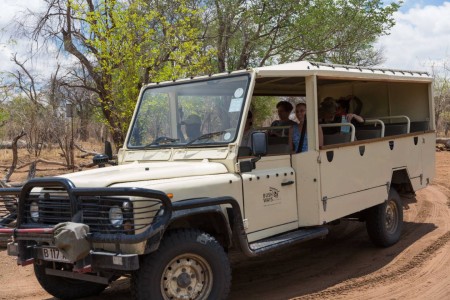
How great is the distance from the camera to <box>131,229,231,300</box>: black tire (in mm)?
3953

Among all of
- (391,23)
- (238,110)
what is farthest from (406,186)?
(391,23)

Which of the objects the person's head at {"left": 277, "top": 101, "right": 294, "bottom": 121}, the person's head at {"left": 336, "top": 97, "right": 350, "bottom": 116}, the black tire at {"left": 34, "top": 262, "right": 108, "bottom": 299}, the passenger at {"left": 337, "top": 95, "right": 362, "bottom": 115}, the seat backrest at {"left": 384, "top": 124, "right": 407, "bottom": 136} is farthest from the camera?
the passenger at {"left": 337, "top": 95, "right": 362, "bottom": 115}

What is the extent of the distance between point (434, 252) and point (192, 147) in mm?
3419

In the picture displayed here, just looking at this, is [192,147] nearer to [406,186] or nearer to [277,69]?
[277,69]

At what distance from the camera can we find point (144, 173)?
14.8ft

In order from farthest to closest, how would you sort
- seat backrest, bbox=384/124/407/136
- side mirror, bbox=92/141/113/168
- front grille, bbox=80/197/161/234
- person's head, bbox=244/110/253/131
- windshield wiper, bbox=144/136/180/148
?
seat backrest, bbox=384/124/407/136 < side mirror, bbox=92/141/113/168 < windshield wiper, bbox=144/136/180/148 < person's head, bbox=244/110/253/131 < front grille, bbox=80/197/161/234

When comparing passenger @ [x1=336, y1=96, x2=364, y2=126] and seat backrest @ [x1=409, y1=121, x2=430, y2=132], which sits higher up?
passenger @ [x1=336, y1=96, x2=364, y2=126]

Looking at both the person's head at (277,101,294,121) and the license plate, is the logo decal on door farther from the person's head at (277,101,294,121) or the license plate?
the license plate

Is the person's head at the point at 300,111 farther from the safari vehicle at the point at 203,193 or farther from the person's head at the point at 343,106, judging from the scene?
the person's head at the point at 343,106

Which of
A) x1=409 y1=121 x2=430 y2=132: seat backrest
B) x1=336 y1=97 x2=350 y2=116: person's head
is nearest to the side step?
x1=336 y1=97 x2=350 y2=116: person's head

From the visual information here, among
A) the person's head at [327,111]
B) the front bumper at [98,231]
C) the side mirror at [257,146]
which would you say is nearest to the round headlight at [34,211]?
the front bumper at [98,231]

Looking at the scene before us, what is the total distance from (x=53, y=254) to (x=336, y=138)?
3545 millimetres

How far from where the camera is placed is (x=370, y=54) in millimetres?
23812

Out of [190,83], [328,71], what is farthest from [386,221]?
[190,83]
